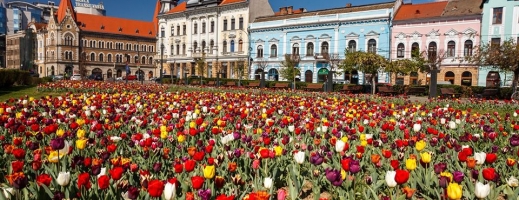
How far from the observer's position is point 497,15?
3500cm

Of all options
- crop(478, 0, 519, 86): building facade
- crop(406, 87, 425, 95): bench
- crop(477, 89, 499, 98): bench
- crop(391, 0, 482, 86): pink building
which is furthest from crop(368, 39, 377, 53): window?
crop(477, 89, 499, 98): bench

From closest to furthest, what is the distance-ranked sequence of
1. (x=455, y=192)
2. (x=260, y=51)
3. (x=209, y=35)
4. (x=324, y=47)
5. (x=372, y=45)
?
(x=455, y=192)
(x=372, y=45)
(x=324, y=47)
(x=260, y=51)
(x=209, y=35)

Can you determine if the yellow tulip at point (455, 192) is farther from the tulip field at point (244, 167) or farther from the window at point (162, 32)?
the window at point (162, 32)

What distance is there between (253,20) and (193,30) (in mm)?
10744

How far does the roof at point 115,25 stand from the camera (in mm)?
84188

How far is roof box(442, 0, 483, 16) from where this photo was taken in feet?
120

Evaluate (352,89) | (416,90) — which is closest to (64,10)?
(352,89)

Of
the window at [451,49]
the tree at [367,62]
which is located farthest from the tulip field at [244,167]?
the window at [451,49]

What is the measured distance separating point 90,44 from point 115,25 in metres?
7.57

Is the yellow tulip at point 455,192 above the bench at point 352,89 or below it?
below

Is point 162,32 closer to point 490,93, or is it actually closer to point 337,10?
point 337,10

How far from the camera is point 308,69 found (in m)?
46.1

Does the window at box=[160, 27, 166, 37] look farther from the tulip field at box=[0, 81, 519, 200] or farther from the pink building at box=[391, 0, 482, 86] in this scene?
the tulip field at box=[0, 81, 519, 200]

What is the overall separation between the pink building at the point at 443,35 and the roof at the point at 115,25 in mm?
65430
